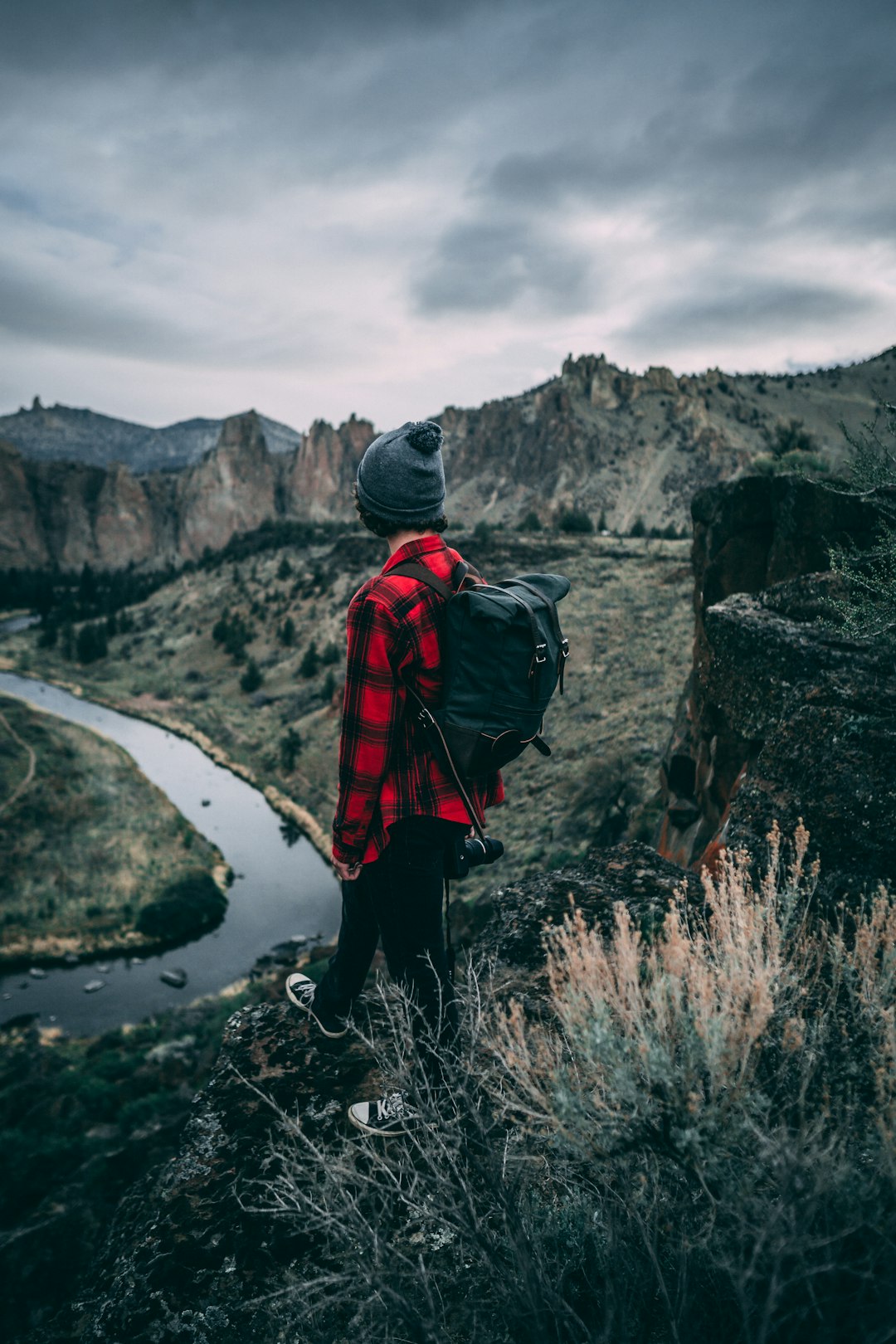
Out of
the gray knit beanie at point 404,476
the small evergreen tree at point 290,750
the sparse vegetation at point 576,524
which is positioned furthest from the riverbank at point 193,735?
the sparse vegetation at point 576,524

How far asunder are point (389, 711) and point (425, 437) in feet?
2.97

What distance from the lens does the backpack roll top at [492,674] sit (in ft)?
6.58

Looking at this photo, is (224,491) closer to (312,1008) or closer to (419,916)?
(312,1008)

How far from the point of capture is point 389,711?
6.97 ft

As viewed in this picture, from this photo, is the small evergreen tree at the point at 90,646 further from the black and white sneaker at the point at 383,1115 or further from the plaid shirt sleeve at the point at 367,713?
the plaid shirt sleeve at the point at 367,713

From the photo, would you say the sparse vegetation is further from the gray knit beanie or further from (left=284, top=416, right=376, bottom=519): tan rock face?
(left=284, top=416, right=376, bottom=519): tan rock face

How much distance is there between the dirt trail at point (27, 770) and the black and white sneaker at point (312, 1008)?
18387 millimetres

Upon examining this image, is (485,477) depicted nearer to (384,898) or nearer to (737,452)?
(737,452)

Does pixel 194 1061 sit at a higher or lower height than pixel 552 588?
lower

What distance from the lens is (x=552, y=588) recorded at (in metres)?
2.32

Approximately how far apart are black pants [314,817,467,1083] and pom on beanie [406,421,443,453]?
1.22 meters

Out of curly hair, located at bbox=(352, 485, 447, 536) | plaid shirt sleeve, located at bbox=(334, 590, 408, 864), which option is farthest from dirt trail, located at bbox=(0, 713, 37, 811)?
curly hair, located at bbox=(352, 485, 447, 536)

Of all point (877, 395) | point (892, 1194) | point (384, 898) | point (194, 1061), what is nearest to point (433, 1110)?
point (384, 898)

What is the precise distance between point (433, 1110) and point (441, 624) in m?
1.37
